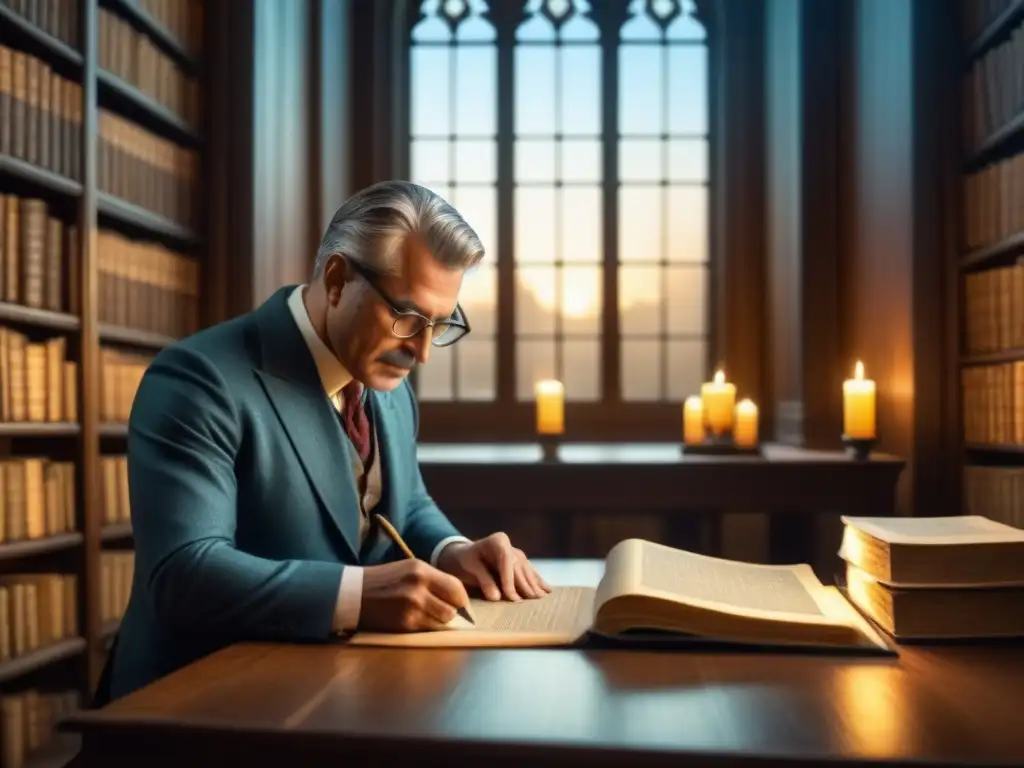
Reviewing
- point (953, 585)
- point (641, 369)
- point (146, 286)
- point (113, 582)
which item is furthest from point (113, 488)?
point (953, 585)

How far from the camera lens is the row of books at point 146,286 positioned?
303cm

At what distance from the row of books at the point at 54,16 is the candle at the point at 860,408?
2343mm

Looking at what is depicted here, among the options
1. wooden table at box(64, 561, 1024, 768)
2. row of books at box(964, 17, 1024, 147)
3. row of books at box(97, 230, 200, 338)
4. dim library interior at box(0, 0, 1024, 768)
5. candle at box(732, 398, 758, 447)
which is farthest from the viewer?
candle at box(732, 398, 758, 447)

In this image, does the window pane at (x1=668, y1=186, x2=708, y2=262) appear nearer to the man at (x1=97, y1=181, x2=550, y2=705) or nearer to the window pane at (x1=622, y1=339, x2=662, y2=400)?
the window pane at (x1=622, y1=339, x2=662, y2=400)

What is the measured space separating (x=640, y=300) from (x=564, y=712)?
3.76 m

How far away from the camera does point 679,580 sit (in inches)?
47.2

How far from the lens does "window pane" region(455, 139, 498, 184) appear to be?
15.0ft

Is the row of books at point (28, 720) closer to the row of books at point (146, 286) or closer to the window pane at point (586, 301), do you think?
the row of books at point (146, 286)

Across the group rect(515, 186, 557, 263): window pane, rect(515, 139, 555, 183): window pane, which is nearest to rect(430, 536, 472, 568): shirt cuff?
rect(515, 186, 557, 263): window pane

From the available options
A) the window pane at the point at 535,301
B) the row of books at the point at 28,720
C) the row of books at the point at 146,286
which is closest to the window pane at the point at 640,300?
the window pane at the point at 535,301

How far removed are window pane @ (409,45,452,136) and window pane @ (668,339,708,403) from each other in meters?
1.38

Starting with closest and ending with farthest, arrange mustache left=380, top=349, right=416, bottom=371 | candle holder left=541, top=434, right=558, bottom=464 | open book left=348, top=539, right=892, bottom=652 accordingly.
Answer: open book left=348, top=539, right=892, bottom=652, mustache left=380, top=349, right=416, bottom=371, candle holder left=541, top=434, right=558, bottom=464

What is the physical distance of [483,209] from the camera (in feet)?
15.0

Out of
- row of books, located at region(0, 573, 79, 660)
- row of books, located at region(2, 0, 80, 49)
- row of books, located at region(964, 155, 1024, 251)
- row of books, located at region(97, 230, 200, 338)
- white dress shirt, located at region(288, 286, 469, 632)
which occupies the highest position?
row of books, located at region(2, 0, 80, 49)
